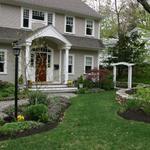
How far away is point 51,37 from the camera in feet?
81.0

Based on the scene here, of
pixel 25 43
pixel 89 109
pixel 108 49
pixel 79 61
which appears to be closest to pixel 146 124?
pixel 89 109

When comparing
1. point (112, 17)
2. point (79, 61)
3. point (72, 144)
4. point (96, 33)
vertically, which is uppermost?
point (112, 17)

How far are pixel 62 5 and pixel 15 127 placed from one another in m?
19.3

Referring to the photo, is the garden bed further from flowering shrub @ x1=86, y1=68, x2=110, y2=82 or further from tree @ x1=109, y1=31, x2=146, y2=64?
tree @ x1=109, y1=31, x2=146, y2=64

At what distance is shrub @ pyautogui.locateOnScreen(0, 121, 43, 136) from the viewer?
29.8 ft

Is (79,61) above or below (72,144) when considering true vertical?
above

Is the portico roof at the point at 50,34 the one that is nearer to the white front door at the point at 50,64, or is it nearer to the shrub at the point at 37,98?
the white front door at the point at 50,64

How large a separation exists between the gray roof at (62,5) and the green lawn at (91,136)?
14764mm

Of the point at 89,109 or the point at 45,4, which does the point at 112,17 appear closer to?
the point at 45,4

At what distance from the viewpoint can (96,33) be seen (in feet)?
97.1

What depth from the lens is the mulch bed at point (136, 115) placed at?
11.3 m

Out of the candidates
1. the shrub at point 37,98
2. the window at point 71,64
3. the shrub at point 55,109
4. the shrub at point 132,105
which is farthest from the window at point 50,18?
the shrub at point 132,105

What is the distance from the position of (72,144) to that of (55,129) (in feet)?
5.86

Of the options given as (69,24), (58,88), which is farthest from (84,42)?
(58,88)
